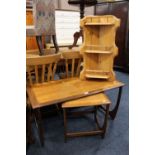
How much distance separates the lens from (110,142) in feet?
6.48

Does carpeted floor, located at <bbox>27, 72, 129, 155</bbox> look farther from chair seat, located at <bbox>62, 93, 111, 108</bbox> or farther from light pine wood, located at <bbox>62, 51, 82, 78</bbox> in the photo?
light pine wood, located at <bbox>62, 51, 82, 78</bbox>

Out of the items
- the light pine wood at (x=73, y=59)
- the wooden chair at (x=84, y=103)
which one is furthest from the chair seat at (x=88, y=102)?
the light pine wood at (x=73, y=59)

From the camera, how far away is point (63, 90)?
1.96 meters

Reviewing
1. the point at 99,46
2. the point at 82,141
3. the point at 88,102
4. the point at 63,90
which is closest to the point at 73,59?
the point at 99,46

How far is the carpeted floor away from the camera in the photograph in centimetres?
184

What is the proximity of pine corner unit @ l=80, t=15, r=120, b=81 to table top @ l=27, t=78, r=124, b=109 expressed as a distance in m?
0.11

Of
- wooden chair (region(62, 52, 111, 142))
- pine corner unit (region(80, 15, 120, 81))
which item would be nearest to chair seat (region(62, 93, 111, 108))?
wooden chair (region(62, 52, 111, 142))

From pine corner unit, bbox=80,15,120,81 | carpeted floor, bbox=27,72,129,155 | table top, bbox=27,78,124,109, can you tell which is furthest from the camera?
pine corner unit, bbox=80,15,120,81

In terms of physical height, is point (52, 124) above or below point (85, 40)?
below

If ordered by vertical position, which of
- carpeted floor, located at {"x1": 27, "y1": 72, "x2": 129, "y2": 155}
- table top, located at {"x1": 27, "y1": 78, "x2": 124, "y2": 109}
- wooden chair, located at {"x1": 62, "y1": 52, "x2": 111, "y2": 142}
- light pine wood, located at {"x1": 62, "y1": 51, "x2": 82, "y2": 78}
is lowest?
carpeted floor, located at {"x1": 27, "y1": 72, "x2": 129, "y2": 155}
